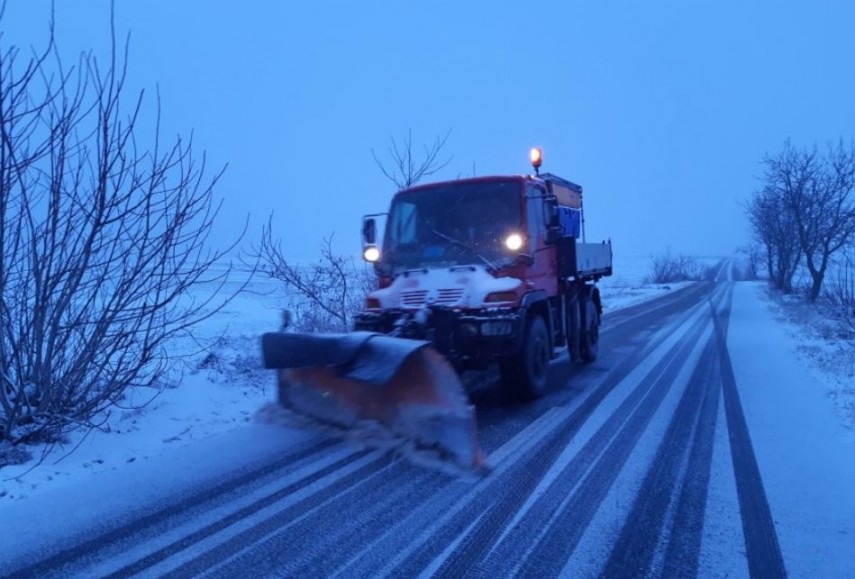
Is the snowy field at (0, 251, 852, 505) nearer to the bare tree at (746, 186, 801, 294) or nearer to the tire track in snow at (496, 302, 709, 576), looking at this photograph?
the tire track in snow at (496, 302, 709, 576)

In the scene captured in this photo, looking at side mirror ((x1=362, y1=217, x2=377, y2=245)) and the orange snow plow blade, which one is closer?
the orange snow plow blade

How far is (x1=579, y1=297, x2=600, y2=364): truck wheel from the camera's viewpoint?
1062 cm

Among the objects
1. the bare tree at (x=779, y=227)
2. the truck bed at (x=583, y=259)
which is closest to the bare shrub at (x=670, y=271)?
the bare tree at (x=779, y=227)

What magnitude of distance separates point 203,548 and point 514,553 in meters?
1.77

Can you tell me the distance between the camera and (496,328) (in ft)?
21.9

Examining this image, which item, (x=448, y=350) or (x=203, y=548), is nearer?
(x=203, y=548)

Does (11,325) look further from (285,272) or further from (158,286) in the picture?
(285,272)

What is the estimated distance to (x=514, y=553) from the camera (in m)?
3.64

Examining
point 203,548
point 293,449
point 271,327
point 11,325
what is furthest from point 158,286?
point 271,327

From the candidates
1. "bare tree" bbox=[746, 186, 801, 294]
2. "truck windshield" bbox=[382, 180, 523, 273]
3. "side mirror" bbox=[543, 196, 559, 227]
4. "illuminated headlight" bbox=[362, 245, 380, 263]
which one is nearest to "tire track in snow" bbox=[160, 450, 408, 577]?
"truck windshield" bbox=[382, 180, 523, 273]

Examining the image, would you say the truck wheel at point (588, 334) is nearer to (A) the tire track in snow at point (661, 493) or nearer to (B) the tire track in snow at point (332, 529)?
(A) the tire track in snow at point (661, 493)

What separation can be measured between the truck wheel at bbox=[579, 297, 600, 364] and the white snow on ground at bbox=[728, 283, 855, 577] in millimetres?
2255

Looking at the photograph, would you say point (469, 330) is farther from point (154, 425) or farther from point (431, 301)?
point (154, 425)

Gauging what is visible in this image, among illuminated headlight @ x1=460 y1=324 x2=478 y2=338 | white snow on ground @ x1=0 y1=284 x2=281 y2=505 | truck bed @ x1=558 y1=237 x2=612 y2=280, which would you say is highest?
truck bed @ x1=558 y1=237 x2=612 y2=280
